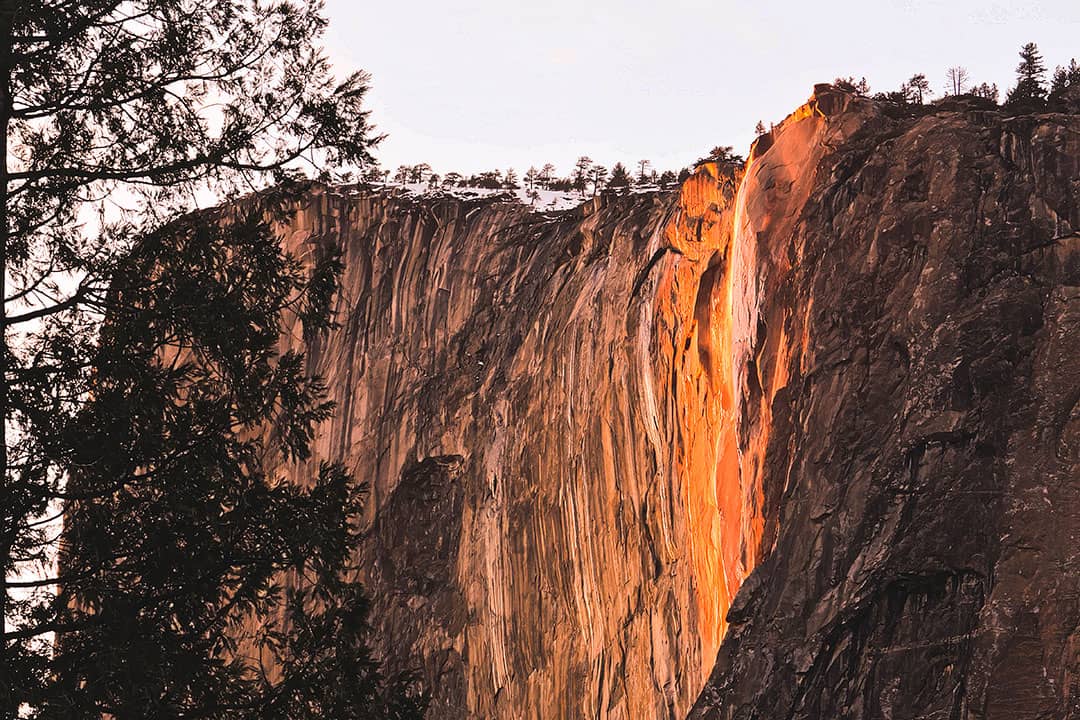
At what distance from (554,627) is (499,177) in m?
18.3

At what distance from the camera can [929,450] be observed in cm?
1422

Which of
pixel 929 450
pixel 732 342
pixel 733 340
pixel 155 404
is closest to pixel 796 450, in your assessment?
pixel 929 450

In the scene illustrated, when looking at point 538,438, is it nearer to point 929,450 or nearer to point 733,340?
point 733,340

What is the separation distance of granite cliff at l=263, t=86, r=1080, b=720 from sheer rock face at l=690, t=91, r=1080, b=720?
0.09 ft

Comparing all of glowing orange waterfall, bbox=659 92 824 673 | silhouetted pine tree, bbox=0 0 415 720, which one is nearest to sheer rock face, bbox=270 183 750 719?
glowing orange waterfall, bbox=659 92 824 673

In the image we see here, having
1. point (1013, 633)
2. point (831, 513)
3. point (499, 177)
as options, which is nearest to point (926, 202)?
point (831, 513)

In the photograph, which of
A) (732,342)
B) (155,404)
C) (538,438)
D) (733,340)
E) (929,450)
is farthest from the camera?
(538,438)

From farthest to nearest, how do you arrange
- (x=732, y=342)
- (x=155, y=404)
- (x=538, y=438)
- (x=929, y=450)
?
(x=538, y=438) < (x=732, y=342) < (x=929, y=450) < (x=155, y=404)

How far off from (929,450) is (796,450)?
5.64ft

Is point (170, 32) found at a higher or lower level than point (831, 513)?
higher

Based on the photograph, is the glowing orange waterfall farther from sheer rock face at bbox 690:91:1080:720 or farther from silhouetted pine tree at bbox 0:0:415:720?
silhouetted pine tree at bbox 0:0:415:720

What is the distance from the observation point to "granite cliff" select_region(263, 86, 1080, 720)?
13602 millimetres

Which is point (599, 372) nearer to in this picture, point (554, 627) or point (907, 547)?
point (554, 627)

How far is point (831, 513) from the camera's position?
569 inches
